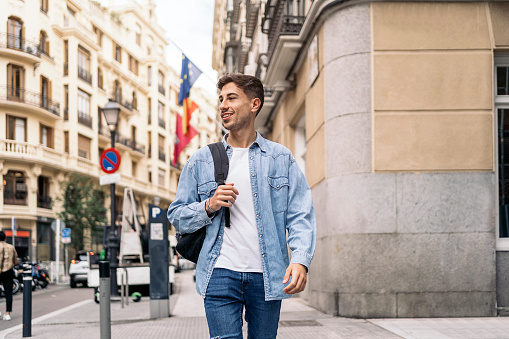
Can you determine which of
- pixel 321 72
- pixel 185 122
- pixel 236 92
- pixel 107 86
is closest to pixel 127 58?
pixel 107 86

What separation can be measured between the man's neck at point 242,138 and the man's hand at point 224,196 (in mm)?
421

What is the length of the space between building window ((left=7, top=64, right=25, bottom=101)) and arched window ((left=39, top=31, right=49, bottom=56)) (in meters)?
2.17

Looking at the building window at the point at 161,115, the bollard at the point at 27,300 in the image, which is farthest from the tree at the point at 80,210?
the bollard at the point at 27,300

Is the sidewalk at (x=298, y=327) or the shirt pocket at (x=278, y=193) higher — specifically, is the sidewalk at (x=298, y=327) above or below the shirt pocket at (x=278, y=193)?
below

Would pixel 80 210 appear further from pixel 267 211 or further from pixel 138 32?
pixel 267 211

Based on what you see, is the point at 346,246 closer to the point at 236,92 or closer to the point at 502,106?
the point at 502,106

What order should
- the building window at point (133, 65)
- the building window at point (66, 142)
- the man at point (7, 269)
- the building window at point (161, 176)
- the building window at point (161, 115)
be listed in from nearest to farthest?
the man at point (7, 269)
the building window at point (66, 142)
the building window at point (133, 65)
the building window at point (161, 115)
the building window at point (161, 176)

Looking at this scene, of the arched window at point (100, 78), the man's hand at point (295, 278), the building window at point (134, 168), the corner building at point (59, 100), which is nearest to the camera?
the man's hand at point (295, 278)

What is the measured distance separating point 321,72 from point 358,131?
5.61 feet

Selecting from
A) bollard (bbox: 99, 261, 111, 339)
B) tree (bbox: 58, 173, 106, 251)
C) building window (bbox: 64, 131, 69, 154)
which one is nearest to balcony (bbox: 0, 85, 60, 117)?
building window (bbox: 64, 131, 69, 154)

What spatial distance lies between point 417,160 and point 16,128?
3357cm

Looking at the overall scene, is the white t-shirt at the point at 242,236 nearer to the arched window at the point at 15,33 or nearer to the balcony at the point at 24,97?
the balcony at the point at 24,97

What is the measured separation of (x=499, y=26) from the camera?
949cm

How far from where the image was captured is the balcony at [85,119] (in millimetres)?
44422
